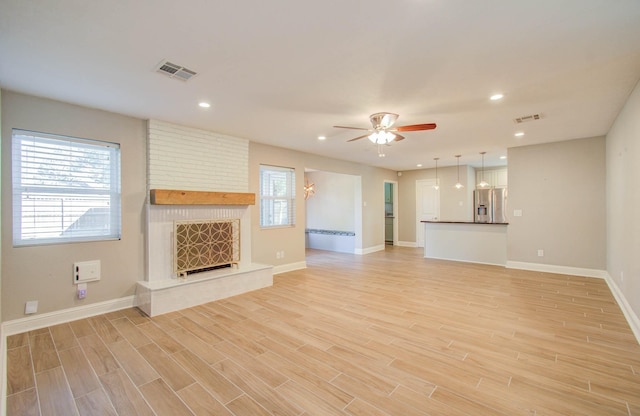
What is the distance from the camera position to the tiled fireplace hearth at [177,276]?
369 cm

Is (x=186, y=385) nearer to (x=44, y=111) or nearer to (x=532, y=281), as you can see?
(x=44, y=111)

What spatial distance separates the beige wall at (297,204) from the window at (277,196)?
0.13 meters

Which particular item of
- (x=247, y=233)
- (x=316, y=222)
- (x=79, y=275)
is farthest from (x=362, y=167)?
(x=79, y=275)

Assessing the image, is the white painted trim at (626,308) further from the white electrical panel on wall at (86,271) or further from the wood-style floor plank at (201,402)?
the white electrical panel on wall at (86,271)

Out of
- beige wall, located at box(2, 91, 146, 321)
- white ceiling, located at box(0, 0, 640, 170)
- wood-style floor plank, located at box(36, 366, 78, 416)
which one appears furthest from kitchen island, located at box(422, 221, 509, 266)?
wood-style floor plank, located at box(36, 366, 78, 416)

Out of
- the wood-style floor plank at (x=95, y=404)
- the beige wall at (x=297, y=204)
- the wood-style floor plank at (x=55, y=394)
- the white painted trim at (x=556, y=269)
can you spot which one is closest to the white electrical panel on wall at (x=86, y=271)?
the wood-style floor plank at (x=55, y=394)

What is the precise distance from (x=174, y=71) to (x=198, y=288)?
2.73 meters

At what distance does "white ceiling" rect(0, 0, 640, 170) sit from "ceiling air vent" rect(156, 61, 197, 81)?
9cm

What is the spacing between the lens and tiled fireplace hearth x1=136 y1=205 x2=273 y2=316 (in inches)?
145

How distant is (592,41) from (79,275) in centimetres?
547

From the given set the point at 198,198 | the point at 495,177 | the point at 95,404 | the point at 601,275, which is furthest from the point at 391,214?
the point at 95,404

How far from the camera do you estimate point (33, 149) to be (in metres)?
3.26

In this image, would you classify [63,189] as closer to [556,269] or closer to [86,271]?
[86,271]

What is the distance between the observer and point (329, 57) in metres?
2.37
